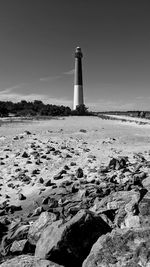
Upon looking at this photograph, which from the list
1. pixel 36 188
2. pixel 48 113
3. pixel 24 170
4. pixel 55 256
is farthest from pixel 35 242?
pixel 48 113

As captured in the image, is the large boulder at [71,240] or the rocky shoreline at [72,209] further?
the large boulder at [71,240]

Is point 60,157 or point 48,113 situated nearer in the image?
point 60,157

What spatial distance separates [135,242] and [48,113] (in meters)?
54.2

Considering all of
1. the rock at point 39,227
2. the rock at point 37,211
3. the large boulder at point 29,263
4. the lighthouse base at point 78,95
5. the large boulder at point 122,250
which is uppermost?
the lighthouse base at point 78,95

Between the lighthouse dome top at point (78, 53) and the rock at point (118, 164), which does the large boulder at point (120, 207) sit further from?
the lighthouse dome top at point (78, 53)

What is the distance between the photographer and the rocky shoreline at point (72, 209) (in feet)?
12.4

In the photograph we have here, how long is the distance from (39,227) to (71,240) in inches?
44.5

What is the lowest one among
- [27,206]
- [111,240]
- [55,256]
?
A: [27,206]

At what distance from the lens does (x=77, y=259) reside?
4.29 m

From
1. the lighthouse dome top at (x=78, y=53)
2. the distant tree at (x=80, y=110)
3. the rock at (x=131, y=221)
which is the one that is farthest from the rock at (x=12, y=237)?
the lighthouse dome top at (x=78, y=53)

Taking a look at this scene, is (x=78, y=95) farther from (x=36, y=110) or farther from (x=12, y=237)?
(x=12, y=237)

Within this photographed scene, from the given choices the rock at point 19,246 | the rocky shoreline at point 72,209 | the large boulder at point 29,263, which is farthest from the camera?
the rock at point 19,246

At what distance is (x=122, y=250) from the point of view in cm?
360

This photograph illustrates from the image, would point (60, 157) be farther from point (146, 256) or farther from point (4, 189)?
point (146, 256)
